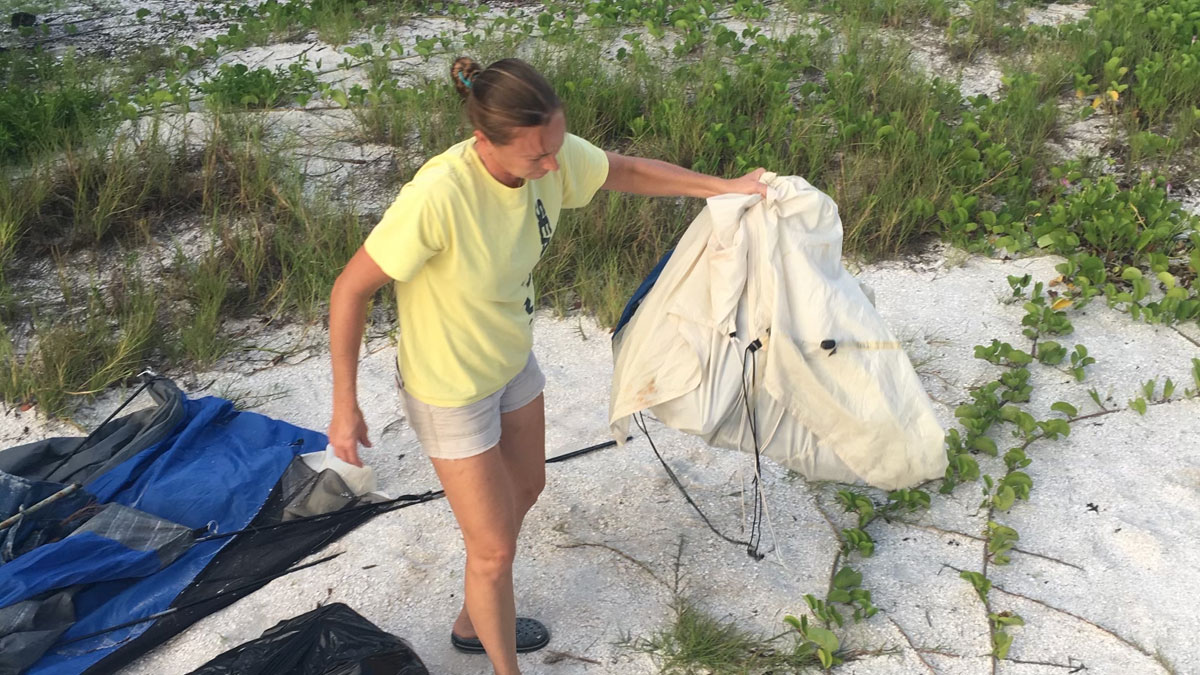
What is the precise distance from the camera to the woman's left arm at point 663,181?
2762 millimetres

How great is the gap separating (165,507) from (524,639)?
1385 millimetres

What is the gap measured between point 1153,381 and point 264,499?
10.8ft

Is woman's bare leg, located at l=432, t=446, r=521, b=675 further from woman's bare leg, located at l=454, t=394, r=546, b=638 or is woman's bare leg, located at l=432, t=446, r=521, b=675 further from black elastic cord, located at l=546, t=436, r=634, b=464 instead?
black elastic cord, located at l=546, t=436, r=634, b=464

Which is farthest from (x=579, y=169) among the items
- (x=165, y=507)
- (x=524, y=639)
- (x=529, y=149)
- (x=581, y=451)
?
(x=165, y=507)

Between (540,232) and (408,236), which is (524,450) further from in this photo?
(408,236)

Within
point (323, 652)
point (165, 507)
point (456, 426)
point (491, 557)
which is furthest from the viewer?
point (165, 507)

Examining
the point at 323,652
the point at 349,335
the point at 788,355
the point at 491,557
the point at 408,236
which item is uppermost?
the point at 408,236

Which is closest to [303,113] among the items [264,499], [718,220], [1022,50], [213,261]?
[213,261]

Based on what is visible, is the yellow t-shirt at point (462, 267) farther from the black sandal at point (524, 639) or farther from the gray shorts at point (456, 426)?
the black sandal at point (524, 639)

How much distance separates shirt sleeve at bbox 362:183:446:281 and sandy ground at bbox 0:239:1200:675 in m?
1.40

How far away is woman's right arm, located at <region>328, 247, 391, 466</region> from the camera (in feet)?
7.24

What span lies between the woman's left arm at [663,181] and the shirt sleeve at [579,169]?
51 mm

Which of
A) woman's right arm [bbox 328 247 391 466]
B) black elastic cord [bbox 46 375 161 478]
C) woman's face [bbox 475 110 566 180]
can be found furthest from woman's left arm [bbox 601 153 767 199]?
black elastic cord [bbox 46 375 161 478]

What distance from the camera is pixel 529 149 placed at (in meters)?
2.23
